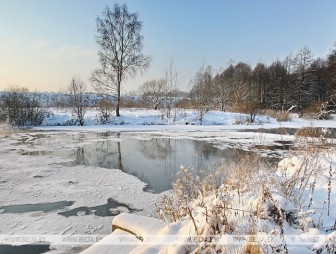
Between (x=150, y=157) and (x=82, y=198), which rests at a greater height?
(x=150, y=157)

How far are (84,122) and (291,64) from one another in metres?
34.8

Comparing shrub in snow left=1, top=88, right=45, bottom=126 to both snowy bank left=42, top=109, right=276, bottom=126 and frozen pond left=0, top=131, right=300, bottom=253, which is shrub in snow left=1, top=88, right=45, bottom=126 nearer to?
snowy bank left=42, top=109, right=276, bottom=126

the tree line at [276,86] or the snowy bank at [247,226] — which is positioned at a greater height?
the tree line at [276,86]

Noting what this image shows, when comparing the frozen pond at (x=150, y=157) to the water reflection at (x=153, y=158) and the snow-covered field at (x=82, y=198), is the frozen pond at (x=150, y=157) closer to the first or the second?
the water reflection at (x=153, y=158)

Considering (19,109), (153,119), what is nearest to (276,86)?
(153,119)

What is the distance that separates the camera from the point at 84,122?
24781 millimetres

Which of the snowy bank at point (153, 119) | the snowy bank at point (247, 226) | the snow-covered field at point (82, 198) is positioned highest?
the snowy bank at point (153, 119)

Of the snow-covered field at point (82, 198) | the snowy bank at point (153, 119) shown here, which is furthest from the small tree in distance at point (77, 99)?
the snow-covered field at point (82, 198)

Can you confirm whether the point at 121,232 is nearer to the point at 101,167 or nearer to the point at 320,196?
the point at 320,196

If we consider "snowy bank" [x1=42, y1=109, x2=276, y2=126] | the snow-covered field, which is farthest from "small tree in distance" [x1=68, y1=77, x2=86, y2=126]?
the snow-covered field

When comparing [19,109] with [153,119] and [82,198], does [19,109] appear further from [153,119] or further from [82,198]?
[82,198]

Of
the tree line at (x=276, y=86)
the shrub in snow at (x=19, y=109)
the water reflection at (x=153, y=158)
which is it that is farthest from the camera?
the tree line at (x=276, y=86)

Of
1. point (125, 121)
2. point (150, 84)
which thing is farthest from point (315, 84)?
point (125, 121)

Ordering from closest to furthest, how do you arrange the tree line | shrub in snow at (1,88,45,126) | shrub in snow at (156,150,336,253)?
shrub in snow at (156,150,336,253)
shrub in snow at (1,88,45,126)
the tree line
